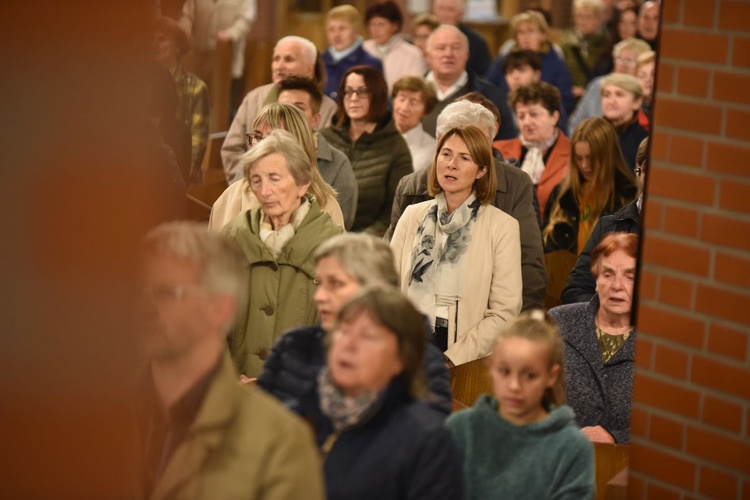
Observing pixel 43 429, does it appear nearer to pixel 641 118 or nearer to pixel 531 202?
pixel 531 202

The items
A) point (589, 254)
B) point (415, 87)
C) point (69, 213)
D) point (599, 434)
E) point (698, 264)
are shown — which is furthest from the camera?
point (415, 87)

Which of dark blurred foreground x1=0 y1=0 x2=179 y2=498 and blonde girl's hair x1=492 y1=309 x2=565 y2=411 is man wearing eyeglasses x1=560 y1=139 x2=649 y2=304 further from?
dark blurred foreground x1=0 y1=0 x2=179 y2=498

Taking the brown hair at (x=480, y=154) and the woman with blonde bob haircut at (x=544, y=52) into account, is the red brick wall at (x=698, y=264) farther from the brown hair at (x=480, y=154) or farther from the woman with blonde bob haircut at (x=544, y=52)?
the woman with blonde bob haircut at (x=544, y=52)

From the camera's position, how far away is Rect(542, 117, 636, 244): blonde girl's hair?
607cm

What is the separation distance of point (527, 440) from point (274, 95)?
3465mm

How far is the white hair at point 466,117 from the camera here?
18.2 feet

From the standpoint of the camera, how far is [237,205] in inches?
196

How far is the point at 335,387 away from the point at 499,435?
1.93 ft

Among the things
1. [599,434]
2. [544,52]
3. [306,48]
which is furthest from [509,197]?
[544,52]

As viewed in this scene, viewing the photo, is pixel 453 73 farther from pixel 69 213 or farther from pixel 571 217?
pixel 69 213

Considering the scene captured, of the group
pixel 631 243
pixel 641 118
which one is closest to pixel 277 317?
pixel 631 243

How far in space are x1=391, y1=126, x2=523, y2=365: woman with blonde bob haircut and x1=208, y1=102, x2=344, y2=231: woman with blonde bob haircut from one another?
401mm

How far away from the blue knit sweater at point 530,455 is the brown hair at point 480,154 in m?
1.70

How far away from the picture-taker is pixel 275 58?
22.7ft
